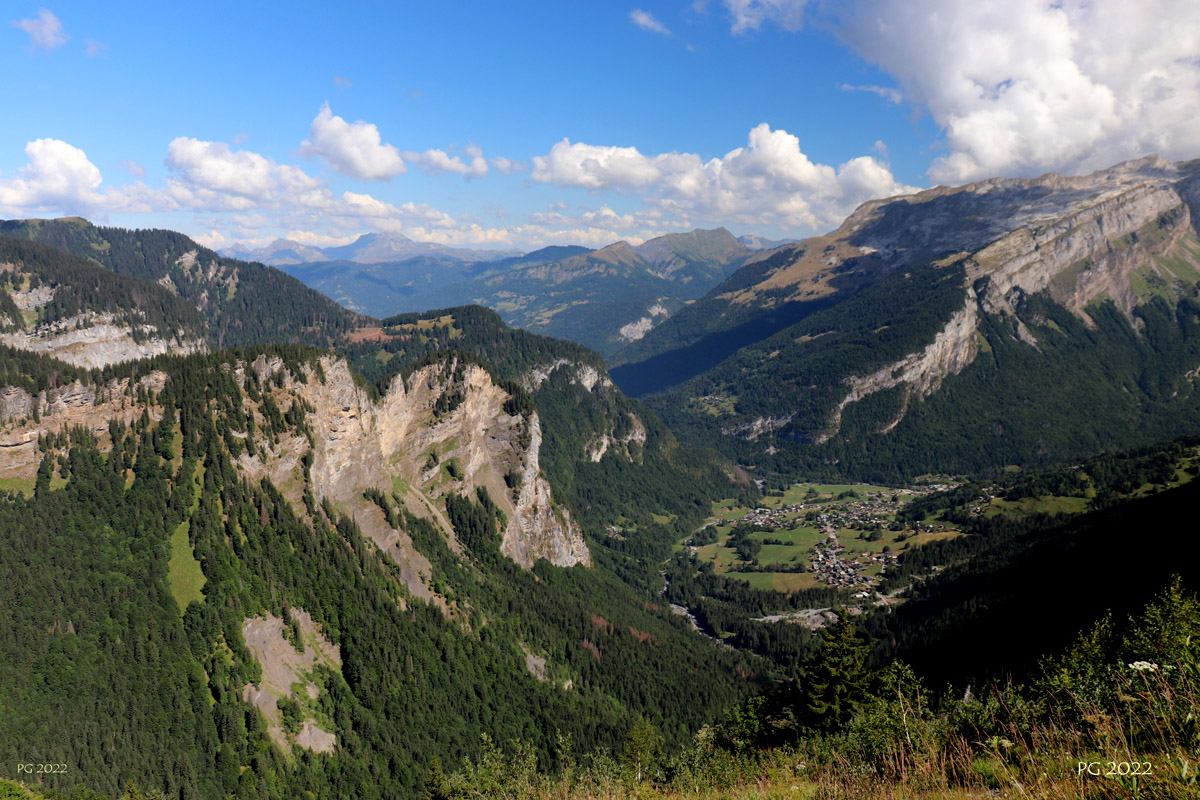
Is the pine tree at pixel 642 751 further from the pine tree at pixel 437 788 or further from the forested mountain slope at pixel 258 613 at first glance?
the forested mountain slope at pixel 258 613

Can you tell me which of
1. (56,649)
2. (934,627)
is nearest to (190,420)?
(56,649)

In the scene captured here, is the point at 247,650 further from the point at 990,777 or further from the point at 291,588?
the point at 990,777

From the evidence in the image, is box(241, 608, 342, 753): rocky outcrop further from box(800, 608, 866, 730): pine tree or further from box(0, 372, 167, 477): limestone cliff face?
box(800, 608, 866, 730): pine tree

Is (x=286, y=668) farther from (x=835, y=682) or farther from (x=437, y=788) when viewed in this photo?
(x=835, y=682)

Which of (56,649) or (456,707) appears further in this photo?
(456,707)

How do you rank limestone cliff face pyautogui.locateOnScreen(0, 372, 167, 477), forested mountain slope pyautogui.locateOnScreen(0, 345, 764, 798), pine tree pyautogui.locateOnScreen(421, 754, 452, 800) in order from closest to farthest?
pine tree pyautogui.locateOnScreen(421, 754, 452, 800)
forested mountain slope pyautogui.locateOnScreen(0, 345, 764, 798)
limestone cliff face pyautogui.locateOnScreen(0, 372, 167, 477)

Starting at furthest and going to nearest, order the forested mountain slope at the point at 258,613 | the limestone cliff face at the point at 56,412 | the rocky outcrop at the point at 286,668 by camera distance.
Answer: the limestone cliff face at the point at 56,412, the rocky outcrop at the point at 286,668, the forested mountain slope at the point at 258,613

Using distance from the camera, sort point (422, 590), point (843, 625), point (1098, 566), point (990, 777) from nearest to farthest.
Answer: point (990, 777), point (843, 625), point (1098, 566), point (422, 590)

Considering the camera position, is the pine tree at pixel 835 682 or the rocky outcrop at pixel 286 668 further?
the rocky outcrop at pixel 286 668


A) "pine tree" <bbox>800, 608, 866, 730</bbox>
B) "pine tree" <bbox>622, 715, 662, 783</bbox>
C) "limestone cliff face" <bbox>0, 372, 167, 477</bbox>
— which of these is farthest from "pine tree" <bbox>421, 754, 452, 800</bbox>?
"limestone cliff face" <bbox>0, 372, 167, 477</bbox>

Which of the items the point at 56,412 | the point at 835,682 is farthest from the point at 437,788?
the point at 56,412

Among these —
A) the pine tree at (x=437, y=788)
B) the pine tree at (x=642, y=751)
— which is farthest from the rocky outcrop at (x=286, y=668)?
the pine tree at (x=642, y=751)
